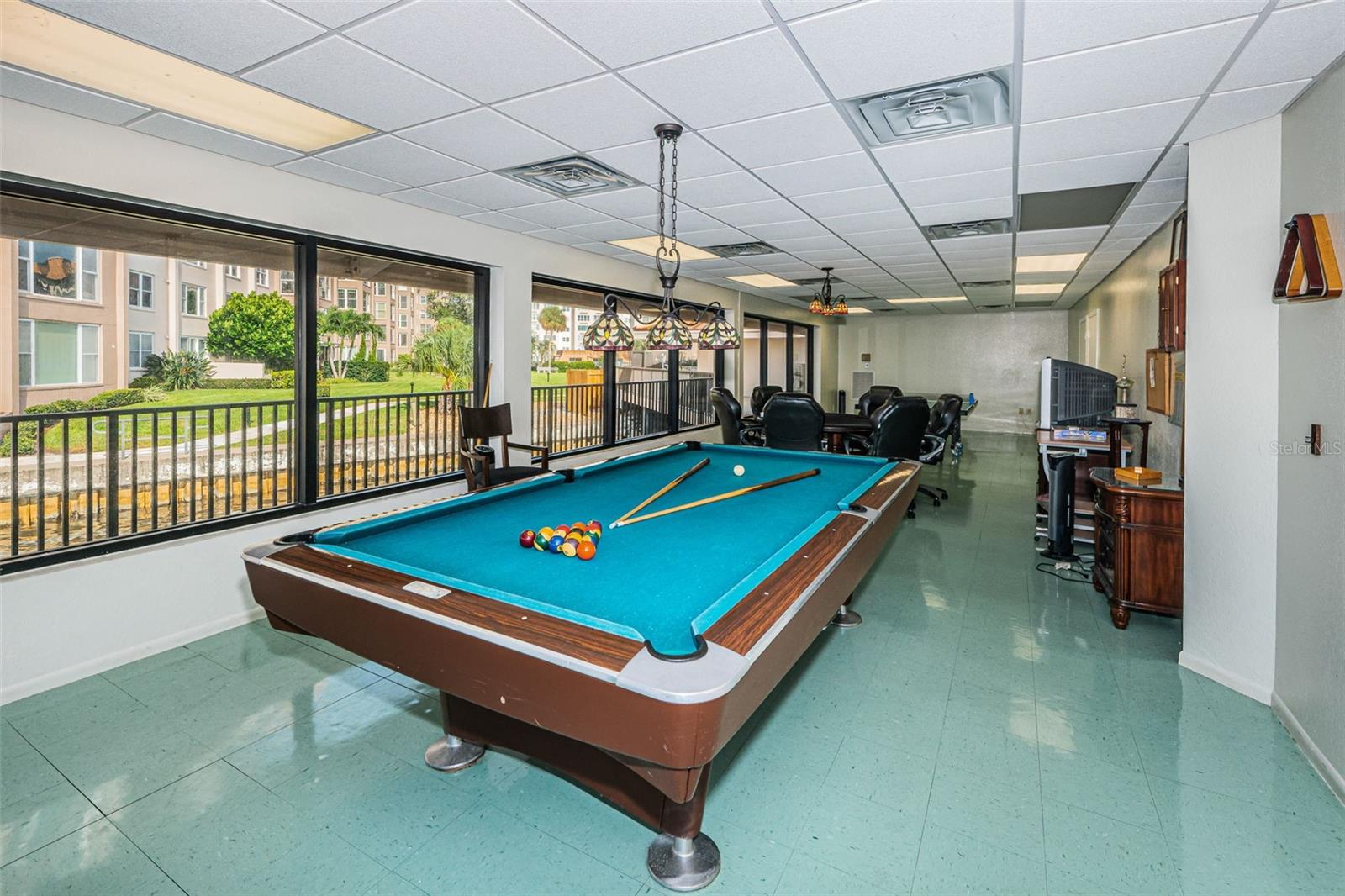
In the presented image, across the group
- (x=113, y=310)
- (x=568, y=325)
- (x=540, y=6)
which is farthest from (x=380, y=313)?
(x=540, y=6)

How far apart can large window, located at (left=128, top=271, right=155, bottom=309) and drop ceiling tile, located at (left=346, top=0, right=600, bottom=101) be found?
6.73 ft

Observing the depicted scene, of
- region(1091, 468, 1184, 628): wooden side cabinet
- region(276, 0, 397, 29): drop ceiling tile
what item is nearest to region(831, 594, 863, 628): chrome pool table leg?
region(1091, 468, 1184, 628): wooden side cabinet

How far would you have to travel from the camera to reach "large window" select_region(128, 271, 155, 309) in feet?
10.3

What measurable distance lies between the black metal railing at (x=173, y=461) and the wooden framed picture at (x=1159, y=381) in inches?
204

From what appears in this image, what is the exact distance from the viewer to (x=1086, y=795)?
2.00 metres

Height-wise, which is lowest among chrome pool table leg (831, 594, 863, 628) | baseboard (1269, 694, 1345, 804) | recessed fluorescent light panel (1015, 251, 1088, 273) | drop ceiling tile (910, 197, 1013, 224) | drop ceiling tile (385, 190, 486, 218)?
baseboard (1269, 694, 1345, 804)

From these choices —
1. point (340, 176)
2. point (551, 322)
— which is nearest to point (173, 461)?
point (340, 176)

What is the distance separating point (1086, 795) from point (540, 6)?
9.91ft

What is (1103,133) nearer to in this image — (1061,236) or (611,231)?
(1061,236)

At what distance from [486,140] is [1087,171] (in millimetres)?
3237

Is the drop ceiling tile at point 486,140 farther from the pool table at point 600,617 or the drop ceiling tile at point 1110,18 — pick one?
the drop ceiling tile at point 1110,18

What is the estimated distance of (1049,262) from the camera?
6.41 meters

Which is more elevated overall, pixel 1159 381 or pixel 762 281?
pixel 762 281

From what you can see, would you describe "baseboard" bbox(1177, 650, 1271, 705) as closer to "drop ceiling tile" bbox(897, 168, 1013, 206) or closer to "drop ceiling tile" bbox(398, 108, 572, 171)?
"drop ceiling tile" bbox(897, 168, 1013, 206)
